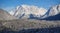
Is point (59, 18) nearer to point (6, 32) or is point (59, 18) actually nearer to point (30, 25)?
point (30, 25)

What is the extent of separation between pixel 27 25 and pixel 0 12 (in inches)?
2065

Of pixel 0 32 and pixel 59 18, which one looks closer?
pixel 0 32

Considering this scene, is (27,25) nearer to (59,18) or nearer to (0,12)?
(0,12)

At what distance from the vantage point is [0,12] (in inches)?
5723

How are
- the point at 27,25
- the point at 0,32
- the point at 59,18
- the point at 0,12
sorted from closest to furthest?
the point at 0,32 < the point at 27,25 < the point at 0,12 < the point at 59,18

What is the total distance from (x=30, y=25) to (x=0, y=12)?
52570 millimetres

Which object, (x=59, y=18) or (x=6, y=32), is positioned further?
(x=59, y=18)

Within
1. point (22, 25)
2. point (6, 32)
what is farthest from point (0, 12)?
point (6, 32)

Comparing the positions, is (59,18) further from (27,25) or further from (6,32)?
(6,32)

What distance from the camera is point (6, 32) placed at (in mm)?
68938

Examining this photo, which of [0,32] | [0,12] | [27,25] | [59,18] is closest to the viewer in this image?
[0,32]

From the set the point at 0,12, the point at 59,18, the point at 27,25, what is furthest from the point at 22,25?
the point at 59,18

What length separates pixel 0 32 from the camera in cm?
6675

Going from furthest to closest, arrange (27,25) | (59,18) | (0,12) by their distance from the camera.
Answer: (59,18)
(0,12)
(27,25)
